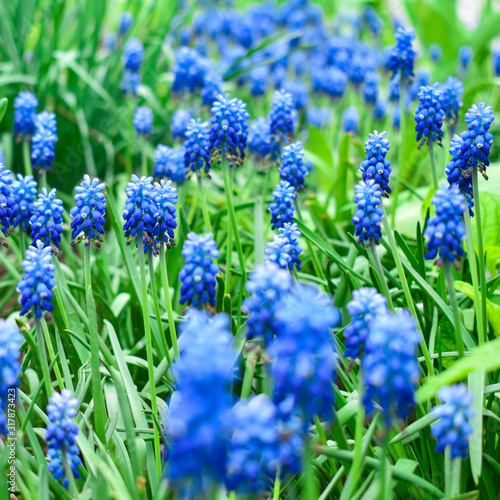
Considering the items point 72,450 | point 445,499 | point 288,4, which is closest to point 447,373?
point 445,499

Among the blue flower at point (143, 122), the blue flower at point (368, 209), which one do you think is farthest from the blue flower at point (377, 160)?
the blue flower at point (143, 122)

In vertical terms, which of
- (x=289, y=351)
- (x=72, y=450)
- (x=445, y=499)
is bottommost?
(x=445, y=499)

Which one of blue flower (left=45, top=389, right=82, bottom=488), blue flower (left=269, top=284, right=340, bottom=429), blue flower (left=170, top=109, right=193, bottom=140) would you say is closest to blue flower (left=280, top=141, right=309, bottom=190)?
blue flower (left=170, top=109, right=193, bottom=140)

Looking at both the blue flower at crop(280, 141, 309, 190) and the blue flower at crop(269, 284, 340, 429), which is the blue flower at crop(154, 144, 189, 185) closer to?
the blue flower at crop(280, 141, 309, 190)

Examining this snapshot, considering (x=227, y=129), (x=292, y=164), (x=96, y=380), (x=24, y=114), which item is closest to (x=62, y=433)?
(x=96, y=380)

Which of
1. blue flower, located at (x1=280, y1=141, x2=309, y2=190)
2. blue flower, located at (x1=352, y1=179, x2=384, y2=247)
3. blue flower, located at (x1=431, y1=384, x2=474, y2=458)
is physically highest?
blue flower, located at (x1=280, y1=141, x2=309, y2=190)

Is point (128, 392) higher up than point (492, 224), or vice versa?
point (492, 224)

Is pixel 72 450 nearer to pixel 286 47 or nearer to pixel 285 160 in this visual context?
pixel 285 160

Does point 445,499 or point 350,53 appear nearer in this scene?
point 445,499
